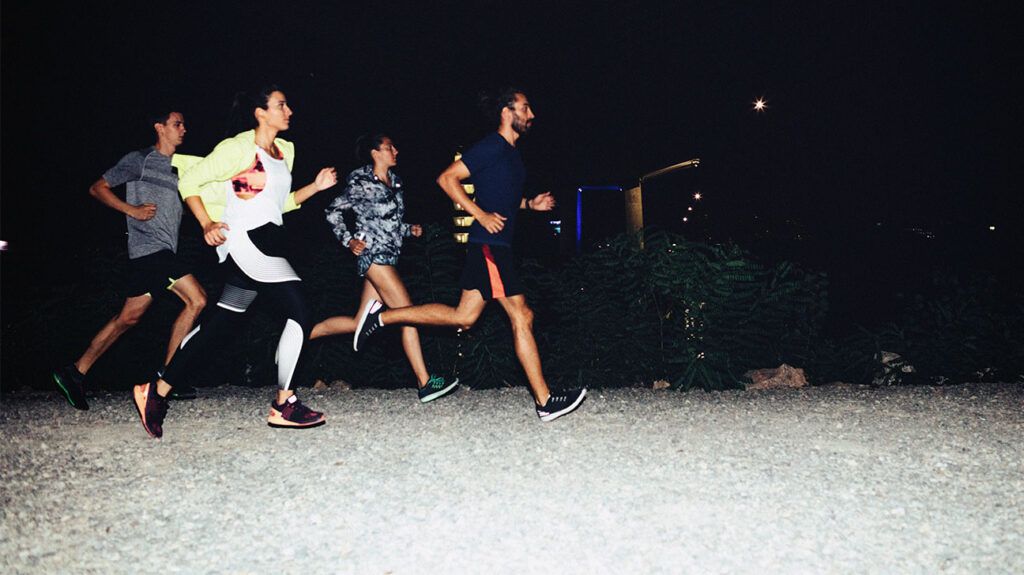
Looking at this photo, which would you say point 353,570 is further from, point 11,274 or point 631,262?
point 11,274

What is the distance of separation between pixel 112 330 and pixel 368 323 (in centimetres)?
175

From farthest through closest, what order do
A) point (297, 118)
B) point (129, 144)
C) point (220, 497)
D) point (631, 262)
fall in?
point (297, 118) → point (129, 144) → point (631, 262) → point (220, 497)

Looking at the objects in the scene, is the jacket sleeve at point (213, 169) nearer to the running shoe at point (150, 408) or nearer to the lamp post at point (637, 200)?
the running shoe at point (150, 408)

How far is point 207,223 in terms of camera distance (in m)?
4.09

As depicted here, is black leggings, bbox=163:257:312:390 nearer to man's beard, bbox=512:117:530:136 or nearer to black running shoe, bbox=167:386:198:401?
black running shoe, bbox=167:386:198:401

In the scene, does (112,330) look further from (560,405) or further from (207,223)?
(560,405)

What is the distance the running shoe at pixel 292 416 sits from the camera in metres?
4.40

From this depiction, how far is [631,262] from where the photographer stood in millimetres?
5773

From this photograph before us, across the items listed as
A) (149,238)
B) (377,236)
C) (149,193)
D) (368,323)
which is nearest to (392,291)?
(368,323)

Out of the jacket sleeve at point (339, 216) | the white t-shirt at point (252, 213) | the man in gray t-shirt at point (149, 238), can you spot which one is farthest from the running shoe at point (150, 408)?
the jacket sleeve at point (339, 216)

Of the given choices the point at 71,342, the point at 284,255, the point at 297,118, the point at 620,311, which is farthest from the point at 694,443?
the point at 297,118

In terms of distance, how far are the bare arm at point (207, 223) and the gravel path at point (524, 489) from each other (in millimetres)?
1142

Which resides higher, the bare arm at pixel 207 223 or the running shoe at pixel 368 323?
the bare arm at pixel 207 223

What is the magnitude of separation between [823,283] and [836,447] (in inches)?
90.8
